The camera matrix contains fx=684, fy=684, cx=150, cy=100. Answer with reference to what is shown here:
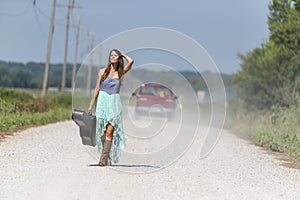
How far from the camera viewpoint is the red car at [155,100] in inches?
1427

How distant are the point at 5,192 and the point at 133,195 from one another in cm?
179

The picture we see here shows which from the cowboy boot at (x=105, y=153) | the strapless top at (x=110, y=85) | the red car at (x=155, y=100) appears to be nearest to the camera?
the strapless top at (x=110, y=85)

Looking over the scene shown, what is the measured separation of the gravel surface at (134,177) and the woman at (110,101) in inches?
22.7

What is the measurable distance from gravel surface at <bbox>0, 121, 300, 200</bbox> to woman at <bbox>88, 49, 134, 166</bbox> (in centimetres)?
58

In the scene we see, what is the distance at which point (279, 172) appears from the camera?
14.1 meters

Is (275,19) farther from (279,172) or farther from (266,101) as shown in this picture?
(279,172)

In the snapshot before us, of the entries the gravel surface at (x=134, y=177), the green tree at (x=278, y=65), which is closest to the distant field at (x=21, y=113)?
the gravel surface at (x=134, y=177)

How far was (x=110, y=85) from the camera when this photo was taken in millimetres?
12516

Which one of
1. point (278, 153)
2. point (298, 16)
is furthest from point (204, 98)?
point (278, 153)

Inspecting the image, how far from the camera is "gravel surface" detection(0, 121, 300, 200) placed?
32.5ft

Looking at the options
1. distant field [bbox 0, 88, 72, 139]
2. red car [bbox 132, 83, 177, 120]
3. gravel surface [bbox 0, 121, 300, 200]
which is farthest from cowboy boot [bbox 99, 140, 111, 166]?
red car [bbox 132, 83, 177, 120]

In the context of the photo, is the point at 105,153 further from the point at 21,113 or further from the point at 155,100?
the point at 155,100

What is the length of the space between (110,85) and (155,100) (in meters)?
24.4

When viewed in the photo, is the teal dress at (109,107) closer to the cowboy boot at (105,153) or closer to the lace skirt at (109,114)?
the lace skirt at (109,114)
